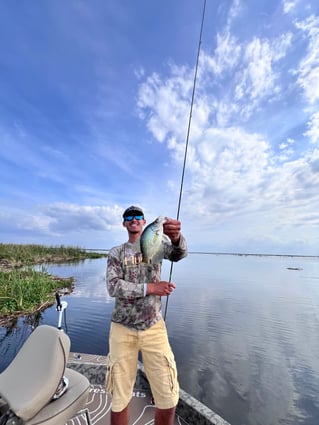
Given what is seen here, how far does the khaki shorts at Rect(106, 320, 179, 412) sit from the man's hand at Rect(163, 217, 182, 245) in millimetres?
893

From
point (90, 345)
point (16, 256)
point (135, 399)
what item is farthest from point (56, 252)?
point (135, 399)

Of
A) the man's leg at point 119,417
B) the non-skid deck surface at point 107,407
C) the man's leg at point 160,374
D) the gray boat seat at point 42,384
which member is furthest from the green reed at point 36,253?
the man's leg at point 160,374

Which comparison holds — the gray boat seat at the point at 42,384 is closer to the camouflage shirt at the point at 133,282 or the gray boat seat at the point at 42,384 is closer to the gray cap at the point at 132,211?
the camouflage shirt at the point at 133,282

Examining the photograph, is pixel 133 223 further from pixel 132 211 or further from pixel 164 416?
pixel 164 416

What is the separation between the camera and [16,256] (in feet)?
89.0

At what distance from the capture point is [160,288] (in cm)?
240

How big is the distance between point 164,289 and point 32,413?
1.42 meters

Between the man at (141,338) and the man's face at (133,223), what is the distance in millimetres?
329

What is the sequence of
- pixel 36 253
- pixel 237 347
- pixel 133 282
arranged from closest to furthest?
pixel 133 282
pixel 237 347
pixel 36 253

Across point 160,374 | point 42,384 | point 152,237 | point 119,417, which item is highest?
point 152,237

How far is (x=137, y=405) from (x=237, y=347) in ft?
19.3

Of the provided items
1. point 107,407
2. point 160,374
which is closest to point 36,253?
point 107,407

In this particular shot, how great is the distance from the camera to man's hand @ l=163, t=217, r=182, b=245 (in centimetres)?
235

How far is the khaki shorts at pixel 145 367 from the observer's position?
2.44 metres
